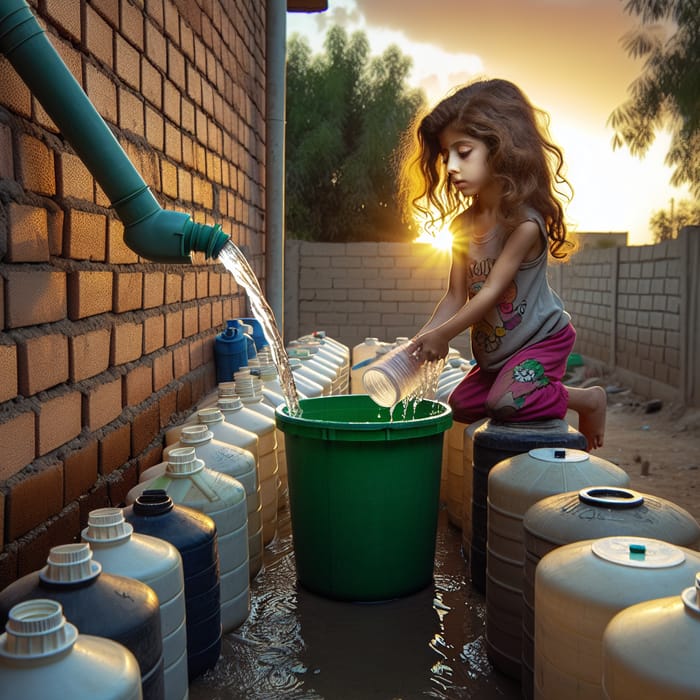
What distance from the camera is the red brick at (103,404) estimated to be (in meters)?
2.07

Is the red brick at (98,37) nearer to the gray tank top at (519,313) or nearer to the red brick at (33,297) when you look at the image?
the red brick at (33,297)

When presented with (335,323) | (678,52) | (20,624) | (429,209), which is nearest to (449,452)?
(429,209)

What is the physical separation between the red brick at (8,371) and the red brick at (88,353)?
0.28 metres

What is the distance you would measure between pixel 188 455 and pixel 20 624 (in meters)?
0.97

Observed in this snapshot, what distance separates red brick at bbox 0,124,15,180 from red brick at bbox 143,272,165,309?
925 millimetres

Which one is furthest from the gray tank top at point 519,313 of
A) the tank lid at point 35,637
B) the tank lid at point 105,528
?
the tank lid at point 35,637

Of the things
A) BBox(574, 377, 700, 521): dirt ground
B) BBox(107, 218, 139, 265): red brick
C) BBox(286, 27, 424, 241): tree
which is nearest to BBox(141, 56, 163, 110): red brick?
BBox(107, 218, 139, 265): red brick

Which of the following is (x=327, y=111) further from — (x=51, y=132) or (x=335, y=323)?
(x=51, y=132)

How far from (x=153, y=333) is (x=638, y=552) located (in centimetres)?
173

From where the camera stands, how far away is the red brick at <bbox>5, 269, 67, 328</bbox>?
1.64m

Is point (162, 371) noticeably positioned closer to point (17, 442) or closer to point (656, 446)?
point (17, 442)

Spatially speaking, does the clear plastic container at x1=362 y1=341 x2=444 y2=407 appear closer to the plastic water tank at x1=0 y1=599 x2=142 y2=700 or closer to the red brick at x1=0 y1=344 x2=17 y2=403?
the red brick at x1=0 y1=344 x2=17 y2=403

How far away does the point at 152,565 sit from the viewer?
149 centimetres

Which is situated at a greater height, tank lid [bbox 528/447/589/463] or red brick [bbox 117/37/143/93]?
red brick [bbox 117/37/143/93]
